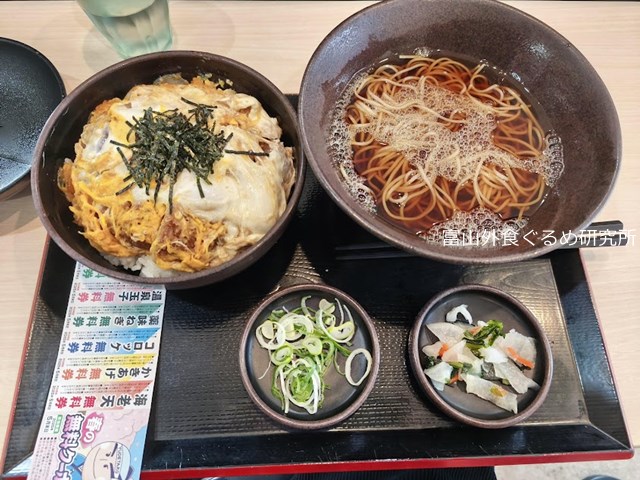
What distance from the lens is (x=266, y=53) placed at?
2.20m

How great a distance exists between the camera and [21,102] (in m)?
1.92

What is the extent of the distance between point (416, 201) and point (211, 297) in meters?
0.78

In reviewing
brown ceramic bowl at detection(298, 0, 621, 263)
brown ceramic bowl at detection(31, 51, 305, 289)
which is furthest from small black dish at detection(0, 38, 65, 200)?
brown ceramic bowl at detection(298, 0, 621, 263)

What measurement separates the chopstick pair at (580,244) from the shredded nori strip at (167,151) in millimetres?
513

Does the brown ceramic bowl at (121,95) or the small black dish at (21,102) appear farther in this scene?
the small black dish at (21,102)

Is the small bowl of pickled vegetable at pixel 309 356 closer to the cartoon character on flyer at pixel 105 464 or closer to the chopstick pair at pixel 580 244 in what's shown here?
the chopstick pair at pixel 580 244

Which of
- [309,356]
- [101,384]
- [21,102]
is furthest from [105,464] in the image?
[21,102]

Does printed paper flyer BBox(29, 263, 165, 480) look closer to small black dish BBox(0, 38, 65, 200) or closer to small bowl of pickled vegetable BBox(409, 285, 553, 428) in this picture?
small black dish BBox(0, 38, 65, 200)

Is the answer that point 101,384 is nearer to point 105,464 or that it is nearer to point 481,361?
point 105,464

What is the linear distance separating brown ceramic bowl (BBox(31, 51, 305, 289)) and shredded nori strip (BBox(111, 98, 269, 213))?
221mm

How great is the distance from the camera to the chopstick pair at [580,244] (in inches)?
61.8

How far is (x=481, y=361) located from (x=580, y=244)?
51 cm

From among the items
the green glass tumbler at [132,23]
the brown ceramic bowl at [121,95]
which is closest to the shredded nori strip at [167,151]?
the brown ceramic bowl at [121,95]

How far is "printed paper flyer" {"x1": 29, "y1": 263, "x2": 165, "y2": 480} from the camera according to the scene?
4.55 ft
